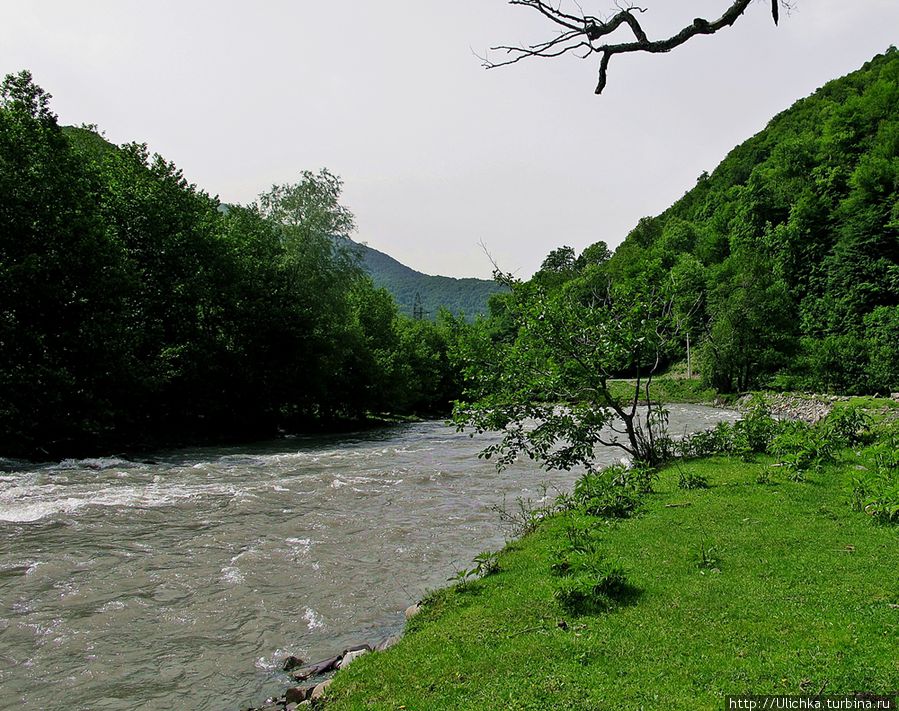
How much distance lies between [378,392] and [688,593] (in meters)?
42.1

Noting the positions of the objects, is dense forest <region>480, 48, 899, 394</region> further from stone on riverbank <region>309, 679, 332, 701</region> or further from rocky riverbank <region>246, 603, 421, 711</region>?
stone on riverbank <region>309, 679, 332, 701</region>

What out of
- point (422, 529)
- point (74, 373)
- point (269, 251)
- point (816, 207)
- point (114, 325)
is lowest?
point (422, 529)

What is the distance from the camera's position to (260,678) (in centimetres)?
684

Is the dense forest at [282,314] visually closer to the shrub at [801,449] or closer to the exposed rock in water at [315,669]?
the shrub at [801,449]

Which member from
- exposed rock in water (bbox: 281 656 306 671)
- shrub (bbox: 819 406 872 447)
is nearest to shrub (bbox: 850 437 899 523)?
shrub (bbox: 819 406 872 447)

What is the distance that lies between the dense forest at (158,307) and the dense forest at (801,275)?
644cm

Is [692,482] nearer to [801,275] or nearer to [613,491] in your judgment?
[613,491]

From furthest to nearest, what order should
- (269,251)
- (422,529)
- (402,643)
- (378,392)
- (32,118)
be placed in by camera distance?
(378,392) → (269,251) → (32,118) → (422,529) → (402,643)

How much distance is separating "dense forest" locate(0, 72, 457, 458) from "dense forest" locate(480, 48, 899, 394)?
644cm

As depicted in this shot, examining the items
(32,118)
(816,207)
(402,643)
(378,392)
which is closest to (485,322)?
(402,643)

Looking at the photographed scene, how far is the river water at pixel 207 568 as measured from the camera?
6.93m

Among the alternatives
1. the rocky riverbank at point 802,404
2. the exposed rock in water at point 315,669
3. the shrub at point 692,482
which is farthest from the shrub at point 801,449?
the rocky riverbank at point 802,404

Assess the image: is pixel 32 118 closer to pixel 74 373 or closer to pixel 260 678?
pixel 74 373

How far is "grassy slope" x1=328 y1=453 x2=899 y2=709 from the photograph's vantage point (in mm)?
4797
